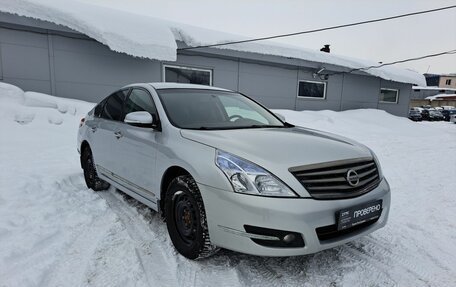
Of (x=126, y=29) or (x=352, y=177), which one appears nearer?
(x=352, y=177)

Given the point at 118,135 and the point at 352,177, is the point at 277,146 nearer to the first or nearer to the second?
the point at 352,177

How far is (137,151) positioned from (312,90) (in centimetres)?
1213

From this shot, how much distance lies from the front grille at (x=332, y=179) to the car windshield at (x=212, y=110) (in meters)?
1.04

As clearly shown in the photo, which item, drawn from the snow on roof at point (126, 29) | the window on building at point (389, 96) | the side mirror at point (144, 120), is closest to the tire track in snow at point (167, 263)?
the side mirror at point (144, 120)

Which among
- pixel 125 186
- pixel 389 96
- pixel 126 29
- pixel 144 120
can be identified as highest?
pixel 126 29

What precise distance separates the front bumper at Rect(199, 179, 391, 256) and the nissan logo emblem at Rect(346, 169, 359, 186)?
132 millimetres

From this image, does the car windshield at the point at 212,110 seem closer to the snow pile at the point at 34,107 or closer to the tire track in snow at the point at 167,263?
the tire track in snow at the point at 167,263

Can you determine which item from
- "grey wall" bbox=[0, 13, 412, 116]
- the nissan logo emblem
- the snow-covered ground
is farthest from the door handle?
"grey wall" bbox=[0, 13, 412, 116]

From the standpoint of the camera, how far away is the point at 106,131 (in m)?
3.95

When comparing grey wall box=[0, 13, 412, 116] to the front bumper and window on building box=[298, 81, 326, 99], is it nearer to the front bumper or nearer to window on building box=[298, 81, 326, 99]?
window on building box=[298, 81, 326, 99]

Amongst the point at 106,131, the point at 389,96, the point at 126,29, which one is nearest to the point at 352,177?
the point at 106,131

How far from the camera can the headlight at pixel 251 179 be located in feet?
6.91

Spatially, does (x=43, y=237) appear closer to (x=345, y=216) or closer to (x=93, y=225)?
(x=93, y=225)

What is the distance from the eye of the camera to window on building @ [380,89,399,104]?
55.0 ft
